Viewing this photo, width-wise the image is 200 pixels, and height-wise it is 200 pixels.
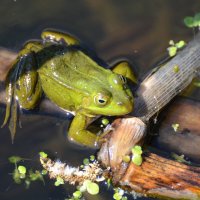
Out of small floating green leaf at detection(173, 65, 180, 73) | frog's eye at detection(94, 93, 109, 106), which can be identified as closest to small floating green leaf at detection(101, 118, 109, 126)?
frog's eye at detection(94, 93, 109, 106)

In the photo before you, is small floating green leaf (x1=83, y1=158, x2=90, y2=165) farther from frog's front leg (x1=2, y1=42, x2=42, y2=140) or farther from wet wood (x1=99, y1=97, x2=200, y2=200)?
frog's front leg (x1=2, y1=42, x2=42, y2=140)

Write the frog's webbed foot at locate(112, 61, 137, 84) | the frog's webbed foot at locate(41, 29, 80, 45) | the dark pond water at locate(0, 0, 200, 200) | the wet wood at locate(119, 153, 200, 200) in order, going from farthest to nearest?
the dark pond water at locate(0, 0, 200, 200) < the frog's webbed foot at locate(41, 29, 80, 45) < the frog's webbed foot at locate(112, 61, 137, 84) < the wet wood at locate(119, 153, 200, 200)

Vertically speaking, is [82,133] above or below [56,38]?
below

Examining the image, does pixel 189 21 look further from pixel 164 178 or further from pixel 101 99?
pixel 164 178

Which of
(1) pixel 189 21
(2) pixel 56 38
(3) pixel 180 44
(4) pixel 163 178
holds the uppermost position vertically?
(1) pixel 189 21

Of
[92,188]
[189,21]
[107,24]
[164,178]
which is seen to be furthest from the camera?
[107,24]

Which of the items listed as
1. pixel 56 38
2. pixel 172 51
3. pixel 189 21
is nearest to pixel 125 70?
pixel 172 51

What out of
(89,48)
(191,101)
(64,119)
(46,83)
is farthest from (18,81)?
(191,101)

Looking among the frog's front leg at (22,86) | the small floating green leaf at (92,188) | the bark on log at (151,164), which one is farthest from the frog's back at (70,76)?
the small floating green leaf at (92,188)
